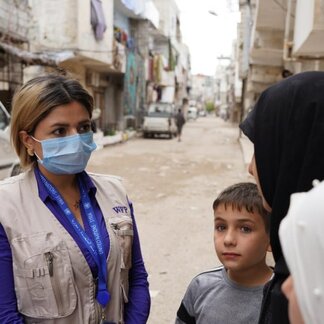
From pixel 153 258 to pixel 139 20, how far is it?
21.7 metres

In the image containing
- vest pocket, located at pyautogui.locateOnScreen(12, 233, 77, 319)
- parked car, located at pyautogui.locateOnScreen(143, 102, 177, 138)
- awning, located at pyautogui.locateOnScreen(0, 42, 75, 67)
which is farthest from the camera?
parked car, located at pyautogui.locateOnScreen(143, 102, 177, 138)

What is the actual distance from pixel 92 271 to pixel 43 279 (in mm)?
177

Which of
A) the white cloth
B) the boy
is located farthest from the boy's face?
the white cloth

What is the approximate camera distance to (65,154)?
5.37ft

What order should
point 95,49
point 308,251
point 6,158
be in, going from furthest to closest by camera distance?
point 95,49 < point 6,158 < point 308,251

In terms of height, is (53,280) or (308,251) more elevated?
(308,251)

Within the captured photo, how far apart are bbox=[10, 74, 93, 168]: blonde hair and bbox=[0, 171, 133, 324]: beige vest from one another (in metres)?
0.22

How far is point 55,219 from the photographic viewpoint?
147cm

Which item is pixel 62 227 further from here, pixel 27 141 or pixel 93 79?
pixel 93 79

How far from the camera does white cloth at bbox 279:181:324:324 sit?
600mm

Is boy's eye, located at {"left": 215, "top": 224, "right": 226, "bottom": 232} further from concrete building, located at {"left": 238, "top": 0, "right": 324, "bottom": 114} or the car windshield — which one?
the car windshield

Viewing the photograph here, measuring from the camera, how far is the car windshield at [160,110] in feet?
73.3

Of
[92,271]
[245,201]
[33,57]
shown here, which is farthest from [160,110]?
[92,271]

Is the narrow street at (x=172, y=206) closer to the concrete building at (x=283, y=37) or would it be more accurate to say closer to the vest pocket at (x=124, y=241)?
the vest pocket at (x=124, y=241)
